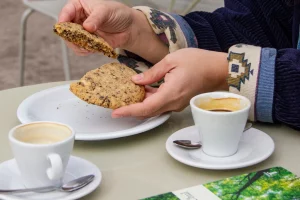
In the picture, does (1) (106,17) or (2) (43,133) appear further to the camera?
(1) (106,17)

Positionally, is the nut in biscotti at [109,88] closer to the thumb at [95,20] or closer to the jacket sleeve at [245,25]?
the thumb at [95,20]

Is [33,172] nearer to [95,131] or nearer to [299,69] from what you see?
[95,131]

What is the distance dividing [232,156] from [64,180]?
0.24m

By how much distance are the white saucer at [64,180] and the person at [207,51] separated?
0.49ft

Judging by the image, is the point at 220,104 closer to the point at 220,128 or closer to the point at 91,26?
the point at 220,128

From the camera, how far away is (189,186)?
70 centimetres

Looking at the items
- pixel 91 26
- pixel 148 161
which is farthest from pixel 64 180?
pixel 91 26

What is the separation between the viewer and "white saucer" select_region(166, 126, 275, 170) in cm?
73

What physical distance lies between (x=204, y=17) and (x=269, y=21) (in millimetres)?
138

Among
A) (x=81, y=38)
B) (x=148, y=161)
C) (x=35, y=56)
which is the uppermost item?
(x=81, y=38)

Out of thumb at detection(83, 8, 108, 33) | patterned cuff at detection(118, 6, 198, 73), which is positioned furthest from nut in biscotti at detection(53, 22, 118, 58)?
patterned cuff at detection(118, 6, 198, 73)

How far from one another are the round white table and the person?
0.03 m

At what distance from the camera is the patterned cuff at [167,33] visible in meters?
1.06

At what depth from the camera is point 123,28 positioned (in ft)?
3.56
